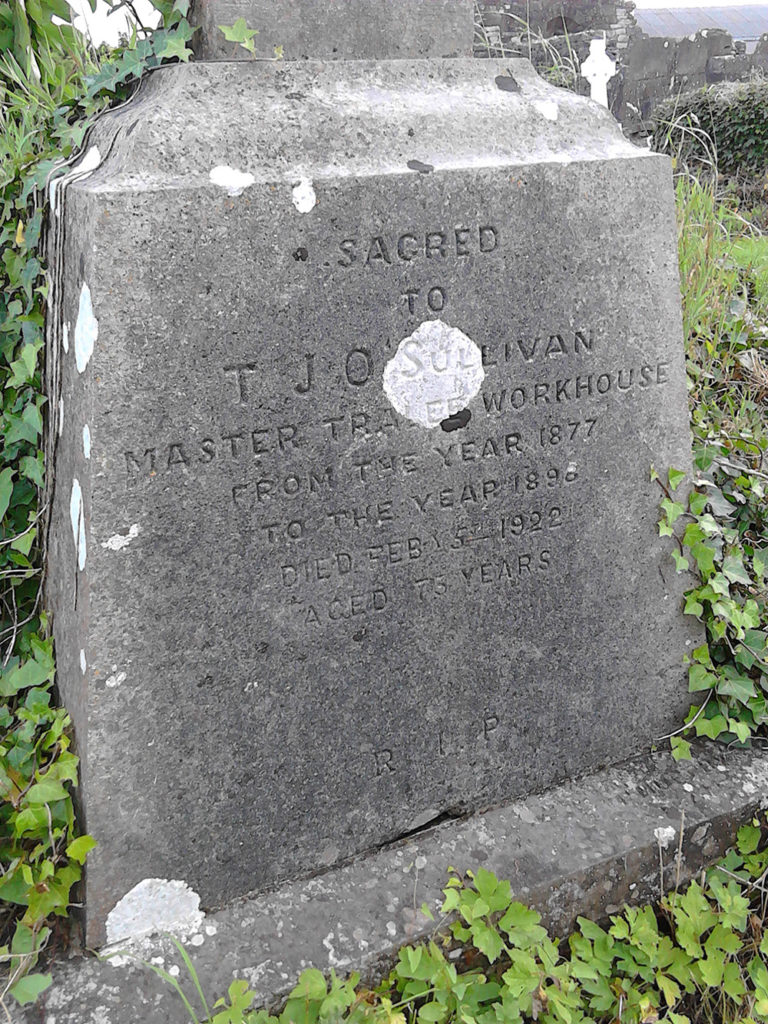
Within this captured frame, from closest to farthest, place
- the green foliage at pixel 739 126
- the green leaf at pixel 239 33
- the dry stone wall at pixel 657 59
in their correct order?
the green leaf at pixel 239 33 < the green foliage at pixel 739 126 < the dry stone wall at pixel 657 59

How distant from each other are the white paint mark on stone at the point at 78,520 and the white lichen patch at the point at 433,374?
566mm

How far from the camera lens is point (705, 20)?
35.9 meters

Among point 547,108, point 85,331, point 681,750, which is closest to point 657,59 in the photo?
point 547,108

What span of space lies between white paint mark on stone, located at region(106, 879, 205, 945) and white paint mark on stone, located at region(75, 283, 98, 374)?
92cm

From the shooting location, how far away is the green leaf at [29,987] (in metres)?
1.34

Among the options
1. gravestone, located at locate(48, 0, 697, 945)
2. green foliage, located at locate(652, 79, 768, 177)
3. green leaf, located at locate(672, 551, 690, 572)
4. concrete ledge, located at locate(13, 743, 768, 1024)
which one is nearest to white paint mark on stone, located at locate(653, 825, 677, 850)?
concrete ledge, located at locate(13, 743, 768, 1024)

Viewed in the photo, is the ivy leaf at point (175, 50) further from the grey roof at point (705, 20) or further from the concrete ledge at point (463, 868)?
the grey roof at point (705, 20)

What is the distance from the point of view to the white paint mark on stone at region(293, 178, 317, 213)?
4.58 feet

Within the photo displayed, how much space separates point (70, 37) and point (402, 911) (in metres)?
2.67

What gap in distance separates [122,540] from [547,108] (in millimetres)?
1173

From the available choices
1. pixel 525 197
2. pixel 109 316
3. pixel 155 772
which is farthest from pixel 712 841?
pixel 109 316

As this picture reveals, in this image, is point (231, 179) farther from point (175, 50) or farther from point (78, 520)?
point (78, 520)

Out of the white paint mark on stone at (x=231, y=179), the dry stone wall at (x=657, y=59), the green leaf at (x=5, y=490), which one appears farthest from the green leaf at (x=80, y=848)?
the dry stone wall at (x=657, y=59)

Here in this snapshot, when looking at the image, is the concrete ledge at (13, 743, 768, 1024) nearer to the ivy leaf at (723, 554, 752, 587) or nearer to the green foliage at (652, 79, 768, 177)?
the ivy leaf at (723, 554, 752, 587)
